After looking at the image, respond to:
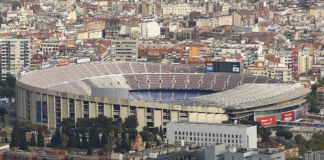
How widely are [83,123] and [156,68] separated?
1278 inches

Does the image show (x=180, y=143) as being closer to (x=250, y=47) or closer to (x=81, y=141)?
(x=81, y=141)

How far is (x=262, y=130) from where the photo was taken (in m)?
105

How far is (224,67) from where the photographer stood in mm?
137375

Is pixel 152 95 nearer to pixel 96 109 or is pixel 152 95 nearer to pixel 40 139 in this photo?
pixel 96 109

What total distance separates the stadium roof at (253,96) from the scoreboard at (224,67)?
10730mm

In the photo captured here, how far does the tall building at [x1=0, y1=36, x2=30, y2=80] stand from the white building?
2394 inches

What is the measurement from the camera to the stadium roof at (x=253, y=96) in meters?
112

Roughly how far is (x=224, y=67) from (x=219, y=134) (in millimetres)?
44687

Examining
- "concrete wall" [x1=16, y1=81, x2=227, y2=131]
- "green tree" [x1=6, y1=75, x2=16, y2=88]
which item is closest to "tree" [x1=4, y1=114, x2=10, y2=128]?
"concrete wall" [x1=16, y1=81, x2=227, y2=131]

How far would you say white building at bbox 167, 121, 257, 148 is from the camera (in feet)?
303

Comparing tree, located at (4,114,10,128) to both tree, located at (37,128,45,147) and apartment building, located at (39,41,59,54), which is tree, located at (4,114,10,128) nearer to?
tree, located at (37,128,45,147)

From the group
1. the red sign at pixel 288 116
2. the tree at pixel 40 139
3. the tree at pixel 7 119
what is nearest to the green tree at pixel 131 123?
the tree at pixel 40 139

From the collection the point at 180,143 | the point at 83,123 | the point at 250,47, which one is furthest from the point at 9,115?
the point at 250,47

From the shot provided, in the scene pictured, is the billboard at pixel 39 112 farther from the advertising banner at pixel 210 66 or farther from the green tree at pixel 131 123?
the advertising banner at pixel 210 66
